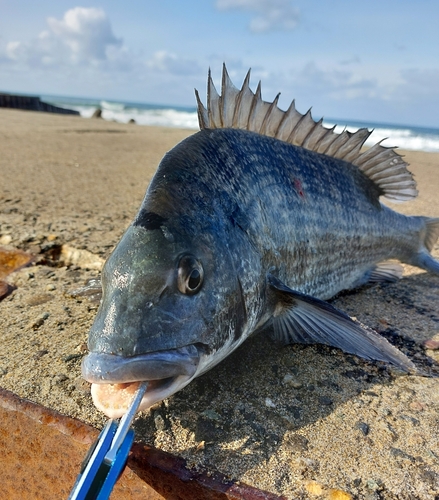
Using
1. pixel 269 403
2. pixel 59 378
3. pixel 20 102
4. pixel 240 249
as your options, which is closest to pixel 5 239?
pixel 59 378

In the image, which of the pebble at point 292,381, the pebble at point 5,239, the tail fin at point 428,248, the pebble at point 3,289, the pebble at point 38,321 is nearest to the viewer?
the pebble at point 292,381

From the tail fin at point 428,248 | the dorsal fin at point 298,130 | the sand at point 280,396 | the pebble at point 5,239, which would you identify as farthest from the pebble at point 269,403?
the pebble at point 5,239

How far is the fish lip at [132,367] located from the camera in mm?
1211

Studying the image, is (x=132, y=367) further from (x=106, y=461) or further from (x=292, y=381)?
(x=292, y=381)

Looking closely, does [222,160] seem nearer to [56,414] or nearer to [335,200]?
[335,200]

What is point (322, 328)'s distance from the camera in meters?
1.91

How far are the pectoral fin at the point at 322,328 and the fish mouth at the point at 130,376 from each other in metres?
0.67

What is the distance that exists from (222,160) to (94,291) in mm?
824

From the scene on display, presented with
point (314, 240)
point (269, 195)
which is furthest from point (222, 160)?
point (314, 240)

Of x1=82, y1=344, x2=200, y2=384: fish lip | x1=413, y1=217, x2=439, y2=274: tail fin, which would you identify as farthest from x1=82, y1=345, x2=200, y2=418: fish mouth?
x1=413, y1=217, x2=439, y2=274: tail fin

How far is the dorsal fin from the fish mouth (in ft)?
4.00

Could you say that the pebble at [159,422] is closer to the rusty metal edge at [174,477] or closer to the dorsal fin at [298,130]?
the rusty metal edge at [174,477]

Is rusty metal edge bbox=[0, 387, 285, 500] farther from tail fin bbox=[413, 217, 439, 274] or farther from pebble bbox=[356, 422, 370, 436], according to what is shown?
tail fin bbox=[413, 217, 439, 274]

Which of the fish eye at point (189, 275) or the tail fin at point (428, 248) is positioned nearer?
the fish eye at point (189, 275)
